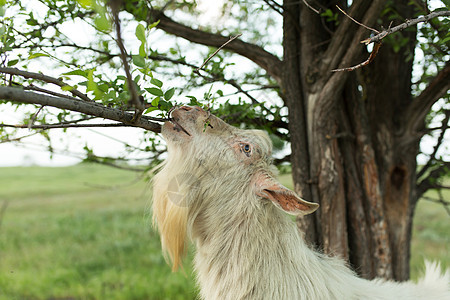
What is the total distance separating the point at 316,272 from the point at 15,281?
601cm

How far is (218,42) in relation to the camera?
10.9 ft

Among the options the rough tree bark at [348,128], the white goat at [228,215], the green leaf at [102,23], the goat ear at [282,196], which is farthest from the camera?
the rough tree bark at [348,128]

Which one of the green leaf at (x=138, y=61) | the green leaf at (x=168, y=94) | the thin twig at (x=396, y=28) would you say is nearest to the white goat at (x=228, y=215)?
the green leaf at (x=168, y=94)

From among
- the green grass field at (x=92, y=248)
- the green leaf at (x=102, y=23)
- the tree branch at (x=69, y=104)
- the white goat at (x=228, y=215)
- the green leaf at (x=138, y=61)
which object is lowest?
the green grass field at (x=92, y=248)

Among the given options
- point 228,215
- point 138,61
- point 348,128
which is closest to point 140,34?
point 138,61

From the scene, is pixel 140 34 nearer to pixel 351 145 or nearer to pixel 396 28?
pixel 396 28

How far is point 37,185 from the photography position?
1941cm

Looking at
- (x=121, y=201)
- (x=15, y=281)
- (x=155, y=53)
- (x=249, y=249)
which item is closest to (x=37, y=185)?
(x=121, y=201)

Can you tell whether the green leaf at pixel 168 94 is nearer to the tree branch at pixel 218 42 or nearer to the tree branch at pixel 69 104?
the tree branch at pixel 69 104

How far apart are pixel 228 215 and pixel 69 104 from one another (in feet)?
3.49

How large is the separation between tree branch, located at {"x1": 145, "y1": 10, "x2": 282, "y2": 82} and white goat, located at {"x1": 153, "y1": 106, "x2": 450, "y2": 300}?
1.24 metres

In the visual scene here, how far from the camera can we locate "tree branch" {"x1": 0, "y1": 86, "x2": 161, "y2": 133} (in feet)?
4.36

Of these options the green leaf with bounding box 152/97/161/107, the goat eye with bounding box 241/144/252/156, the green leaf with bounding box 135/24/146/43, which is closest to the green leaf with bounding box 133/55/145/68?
the green leaf with bounding box 135/24/146/43

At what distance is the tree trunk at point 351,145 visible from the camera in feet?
10.4
